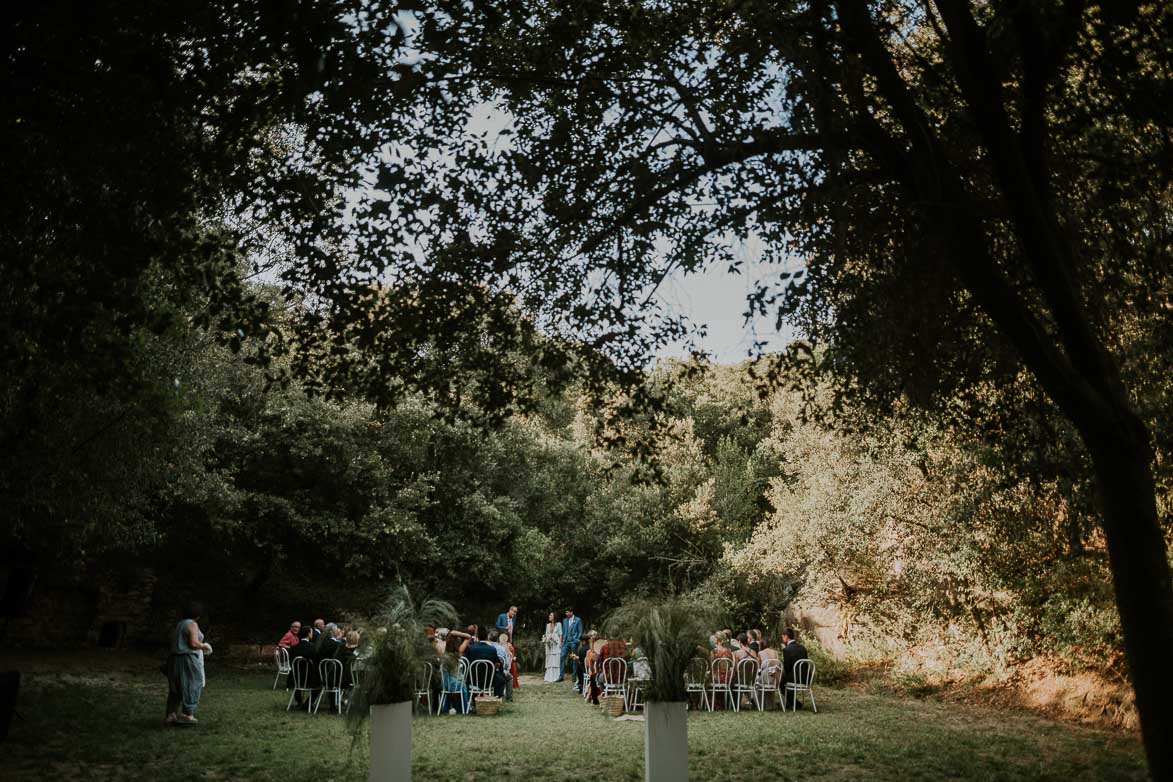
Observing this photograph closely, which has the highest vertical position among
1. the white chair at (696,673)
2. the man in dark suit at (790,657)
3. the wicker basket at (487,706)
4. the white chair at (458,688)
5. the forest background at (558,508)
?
the forest background at (558,508)

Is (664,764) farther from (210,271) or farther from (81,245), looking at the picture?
(81,245)

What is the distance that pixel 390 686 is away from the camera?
651 cm

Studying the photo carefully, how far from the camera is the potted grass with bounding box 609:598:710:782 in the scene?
6543 mm

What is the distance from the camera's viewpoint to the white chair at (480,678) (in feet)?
42.1

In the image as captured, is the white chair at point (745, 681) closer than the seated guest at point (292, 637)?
Yes

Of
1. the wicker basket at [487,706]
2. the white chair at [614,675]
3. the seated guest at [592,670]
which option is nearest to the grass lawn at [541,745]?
the wicker basket at [487,706]

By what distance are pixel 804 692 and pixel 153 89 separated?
44.7 ft

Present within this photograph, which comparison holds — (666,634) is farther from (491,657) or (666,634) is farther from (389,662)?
(491,657)

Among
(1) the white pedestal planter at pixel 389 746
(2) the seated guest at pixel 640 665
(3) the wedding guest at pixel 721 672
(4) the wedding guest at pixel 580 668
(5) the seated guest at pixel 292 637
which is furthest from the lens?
(4) the wedding guest at pixel 580 668

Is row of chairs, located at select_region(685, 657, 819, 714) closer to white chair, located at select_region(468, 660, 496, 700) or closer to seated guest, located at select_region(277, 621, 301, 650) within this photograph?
white chair, located at select_region(468, 660, 496, 700)

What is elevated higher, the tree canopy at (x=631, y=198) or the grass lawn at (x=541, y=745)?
the tree canopy at (x=631, y=198)

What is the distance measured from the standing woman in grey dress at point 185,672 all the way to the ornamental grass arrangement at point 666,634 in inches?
242

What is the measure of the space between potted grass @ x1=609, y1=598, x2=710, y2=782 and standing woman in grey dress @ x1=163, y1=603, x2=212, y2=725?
6195 millimetres

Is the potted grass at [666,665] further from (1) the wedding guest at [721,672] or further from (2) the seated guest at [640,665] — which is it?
(1) the wedding guest at [721,672]
